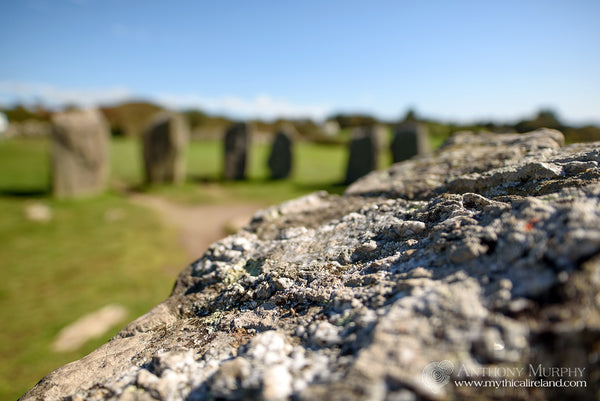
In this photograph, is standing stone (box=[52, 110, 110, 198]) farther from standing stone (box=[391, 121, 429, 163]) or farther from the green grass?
standing stone (box=[391, 121, 429, 163])

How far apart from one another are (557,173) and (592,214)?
1.92 ft

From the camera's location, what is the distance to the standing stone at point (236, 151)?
513 inches

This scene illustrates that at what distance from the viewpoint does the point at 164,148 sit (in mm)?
11500

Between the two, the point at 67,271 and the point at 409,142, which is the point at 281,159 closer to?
the point at 409,142

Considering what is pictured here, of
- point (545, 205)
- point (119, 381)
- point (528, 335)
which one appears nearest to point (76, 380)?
point (119, 381)

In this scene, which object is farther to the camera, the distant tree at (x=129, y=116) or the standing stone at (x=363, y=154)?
the distant tree at (x=129, y=116)

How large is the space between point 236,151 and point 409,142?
6.11 m

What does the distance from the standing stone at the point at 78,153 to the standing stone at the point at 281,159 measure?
18.7ft

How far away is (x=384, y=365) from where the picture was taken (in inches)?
29.5

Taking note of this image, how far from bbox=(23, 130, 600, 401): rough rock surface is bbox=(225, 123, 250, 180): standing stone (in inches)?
457

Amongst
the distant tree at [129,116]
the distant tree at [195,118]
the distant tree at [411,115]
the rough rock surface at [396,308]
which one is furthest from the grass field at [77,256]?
the distant tree at [195,118]

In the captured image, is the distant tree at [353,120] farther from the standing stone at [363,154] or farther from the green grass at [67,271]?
the green grass at [67,271]

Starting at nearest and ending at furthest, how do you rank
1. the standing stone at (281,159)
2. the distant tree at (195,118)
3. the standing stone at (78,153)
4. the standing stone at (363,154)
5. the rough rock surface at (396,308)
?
the rough rock surface at (396,308)
the standing stone at (78,153)
the standing stone at (363,154)
the standing stone at (281,159)
the distant tree at (195,118)

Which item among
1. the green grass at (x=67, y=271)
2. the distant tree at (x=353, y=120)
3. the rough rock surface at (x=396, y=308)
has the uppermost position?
the distant tree at (x=353, y=120)
